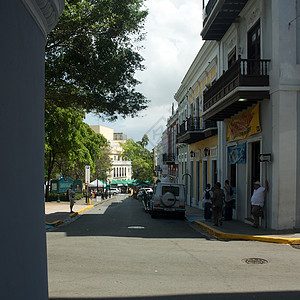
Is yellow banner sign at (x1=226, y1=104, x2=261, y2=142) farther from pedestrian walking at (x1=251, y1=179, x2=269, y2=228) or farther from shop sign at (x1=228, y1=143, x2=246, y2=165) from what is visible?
pedestrian walking at (x1=251, y1=179, x2=269, y2=228)

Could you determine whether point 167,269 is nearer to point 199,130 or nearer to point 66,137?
point 199,130

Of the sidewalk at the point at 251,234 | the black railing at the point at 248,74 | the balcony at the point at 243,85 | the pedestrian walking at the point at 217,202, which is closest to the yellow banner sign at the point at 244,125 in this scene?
the balcony at the point at 243,85

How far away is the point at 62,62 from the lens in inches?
543

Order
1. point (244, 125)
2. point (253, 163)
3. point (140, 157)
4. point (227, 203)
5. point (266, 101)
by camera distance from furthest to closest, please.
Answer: point (140, 157) < point (227, 203) < point (244, 125) < point (253, 163) < point (266, 101)

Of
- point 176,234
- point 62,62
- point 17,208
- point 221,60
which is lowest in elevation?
point 176,234

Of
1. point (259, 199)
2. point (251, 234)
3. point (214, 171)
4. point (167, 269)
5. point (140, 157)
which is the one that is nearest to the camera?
point (167, 269)

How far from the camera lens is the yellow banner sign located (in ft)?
44.2

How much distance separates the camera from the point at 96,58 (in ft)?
46.9

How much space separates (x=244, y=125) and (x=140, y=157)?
71099 millimetres

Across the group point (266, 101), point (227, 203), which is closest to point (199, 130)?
point (227, 203)

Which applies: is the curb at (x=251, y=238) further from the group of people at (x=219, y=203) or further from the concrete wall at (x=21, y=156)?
the concrete wall at (x=21, y=156)

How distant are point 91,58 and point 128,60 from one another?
1.60 meters

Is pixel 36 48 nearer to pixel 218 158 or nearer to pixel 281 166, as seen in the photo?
pixel 281 166

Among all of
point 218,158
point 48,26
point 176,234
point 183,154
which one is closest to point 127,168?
point 183,154
